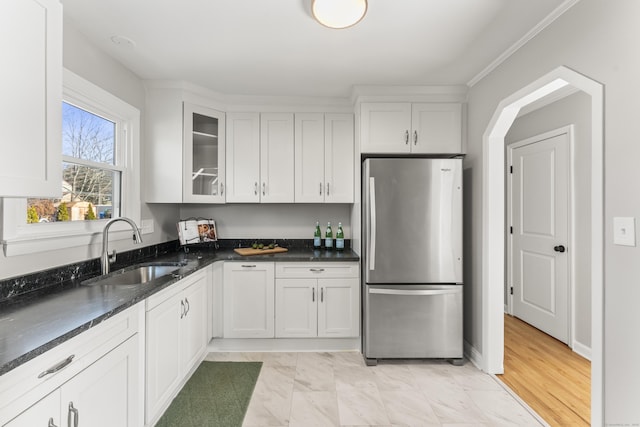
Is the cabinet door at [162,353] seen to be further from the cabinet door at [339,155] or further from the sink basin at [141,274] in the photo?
the cabinet door at [339,155]

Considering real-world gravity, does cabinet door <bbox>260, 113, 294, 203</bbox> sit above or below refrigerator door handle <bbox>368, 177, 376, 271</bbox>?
above

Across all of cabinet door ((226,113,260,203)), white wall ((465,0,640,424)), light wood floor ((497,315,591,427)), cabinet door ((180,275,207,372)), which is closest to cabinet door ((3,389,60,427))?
cabinet door ((180,275,207,372))

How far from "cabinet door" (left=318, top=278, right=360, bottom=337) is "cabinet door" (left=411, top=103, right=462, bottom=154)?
54.4 inches

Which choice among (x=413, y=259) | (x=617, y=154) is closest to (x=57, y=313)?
(x=413, y=259)

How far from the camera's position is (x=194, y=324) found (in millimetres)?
2467

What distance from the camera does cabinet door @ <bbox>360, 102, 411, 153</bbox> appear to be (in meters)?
2.90

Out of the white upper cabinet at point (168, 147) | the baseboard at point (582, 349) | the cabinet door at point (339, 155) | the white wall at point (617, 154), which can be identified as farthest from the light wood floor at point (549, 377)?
the white upper cabinet at point (168, 147)

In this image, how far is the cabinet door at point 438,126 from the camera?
2.91 meters

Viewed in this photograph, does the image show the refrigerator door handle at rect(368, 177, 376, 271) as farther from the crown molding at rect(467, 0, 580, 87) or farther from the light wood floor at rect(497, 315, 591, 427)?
the light wood floor at rect(497, 315, 591, 427)

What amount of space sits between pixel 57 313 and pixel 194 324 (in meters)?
1.19

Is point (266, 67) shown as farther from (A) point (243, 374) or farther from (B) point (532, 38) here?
(A) point (243, 374)

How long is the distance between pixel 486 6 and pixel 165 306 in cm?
255

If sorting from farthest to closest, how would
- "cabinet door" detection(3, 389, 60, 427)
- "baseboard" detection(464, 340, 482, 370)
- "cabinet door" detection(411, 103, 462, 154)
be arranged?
1. "cabinet door" detection(411, 103, 462, 154)
2. "baseboard" detection(464, 340, 482, 370)
3. "cabinet door" detection(3, 389, 60, 427)

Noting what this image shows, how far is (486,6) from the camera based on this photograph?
1776 millimetres
